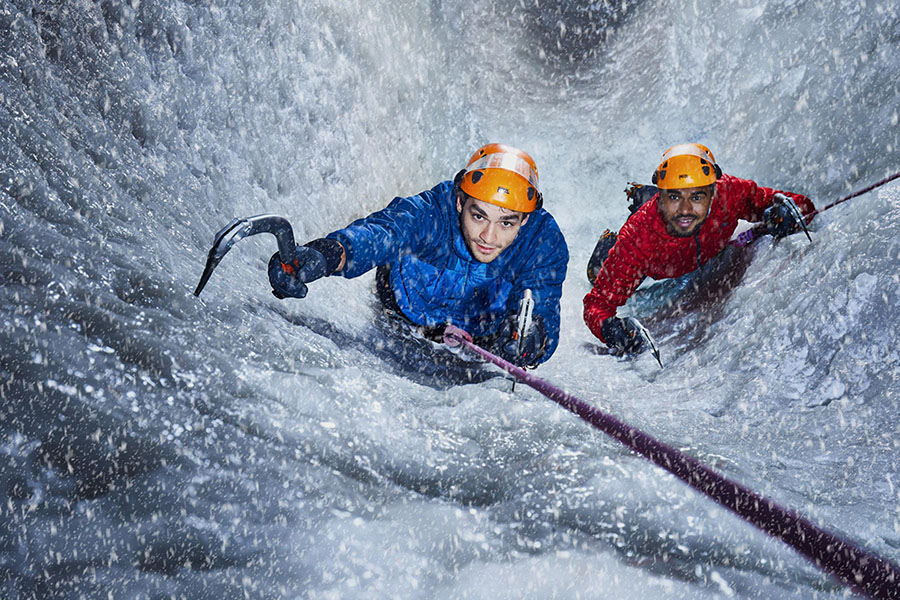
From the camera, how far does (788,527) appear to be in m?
0.81

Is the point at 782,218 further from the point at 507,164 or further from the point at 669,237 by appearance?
the point at 507,164

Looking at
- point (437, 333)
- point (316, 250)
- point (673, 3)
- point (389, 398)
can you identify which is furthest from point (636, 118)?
Answer: point (389, 398)

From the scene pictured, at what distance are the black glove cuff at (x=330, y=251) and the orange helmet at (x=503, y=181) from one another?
50cm

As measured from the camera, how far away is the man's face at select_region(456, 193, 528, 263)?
198cm

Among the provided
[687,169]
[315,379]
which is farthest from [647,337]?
[315,379]

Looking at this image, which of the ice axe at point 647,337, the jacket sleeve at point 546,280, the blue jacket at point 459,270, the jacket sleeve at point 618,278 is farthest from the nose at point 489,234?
the jacket sleeve at point 618,278

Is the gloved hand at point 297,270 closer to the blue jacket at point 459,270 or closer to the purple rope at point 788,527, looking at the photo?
the blue jacket at point 459,270

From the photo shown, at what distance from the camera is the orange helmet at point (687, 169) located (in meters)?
2.69

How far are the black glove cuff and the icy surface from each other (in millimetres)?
187

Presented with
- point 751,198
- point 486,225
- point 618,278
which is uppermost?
point 751,198

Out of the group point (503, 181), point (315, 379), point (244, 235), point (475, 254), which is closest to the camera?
point (315, 379)

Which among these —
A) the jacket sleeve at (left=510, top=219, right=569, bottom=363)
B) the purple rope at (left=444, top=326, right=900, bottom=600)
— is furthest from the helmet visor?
the purple rope at (left=444, top=326, right=900, bottom=600)

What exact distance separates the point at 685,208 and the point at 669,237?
0.59ft

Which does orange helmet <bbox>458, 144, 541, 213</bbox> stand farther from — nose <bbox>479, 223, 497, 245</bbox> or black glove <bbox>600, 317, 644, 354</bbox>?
black glove <bbox>600, 317, 644, 354</bbox>
